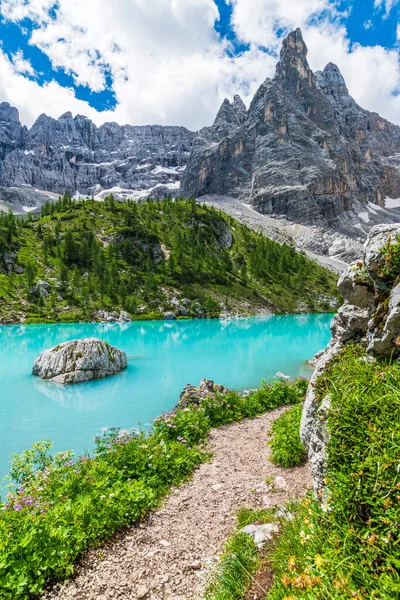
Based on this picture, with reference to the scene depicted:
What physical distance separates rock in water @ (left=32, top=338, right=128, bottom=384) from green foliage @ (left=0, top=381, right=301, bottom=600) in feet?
53.7

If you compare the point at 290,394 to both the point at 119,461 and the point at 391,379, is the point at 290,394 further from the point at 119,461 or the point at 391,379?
the point at 391,379

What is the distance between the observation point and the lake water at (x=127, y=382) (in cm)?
1741

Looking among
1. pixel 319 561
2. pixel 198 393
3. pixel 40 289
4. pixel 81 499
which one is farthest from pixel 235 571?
pixel 40 289

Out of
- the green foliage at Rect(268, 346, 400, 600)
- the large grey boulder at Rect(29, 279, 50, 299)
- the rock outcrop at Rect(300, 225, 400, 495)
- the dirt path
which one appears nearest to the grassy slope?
the large grey boulder at Rect(29, 279, 50, 299)

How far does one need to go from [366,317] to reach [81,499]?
22.7 feet

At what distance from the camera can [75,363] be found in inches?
1049

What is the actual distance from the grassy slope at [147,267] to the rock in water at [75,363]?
177 ft

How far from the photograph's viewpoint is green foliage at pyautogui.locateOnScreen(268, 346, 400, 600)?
95.5 inches

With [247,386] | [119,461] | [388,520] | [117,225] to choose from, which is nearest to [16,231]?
[117,225]

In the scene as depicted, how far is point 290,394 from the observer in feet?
59.4

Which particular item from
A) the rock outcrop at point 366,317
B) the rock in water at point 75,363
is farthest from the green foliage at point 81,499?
the rock in water at point 75,363

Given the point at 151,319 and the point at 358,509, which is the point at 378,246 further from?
the point at 151,319

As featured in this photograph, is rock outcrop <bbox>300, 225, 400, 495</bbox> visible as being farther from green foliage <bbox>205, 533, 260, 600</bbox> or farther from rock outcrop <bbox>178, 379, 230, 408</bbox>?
rock outcrop <bbox>178, 379, 230, 408</bbox>

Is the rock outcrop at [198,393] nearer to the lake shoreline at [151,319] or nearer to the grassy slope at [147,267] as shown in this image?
the lake shoreline at [151,319]
